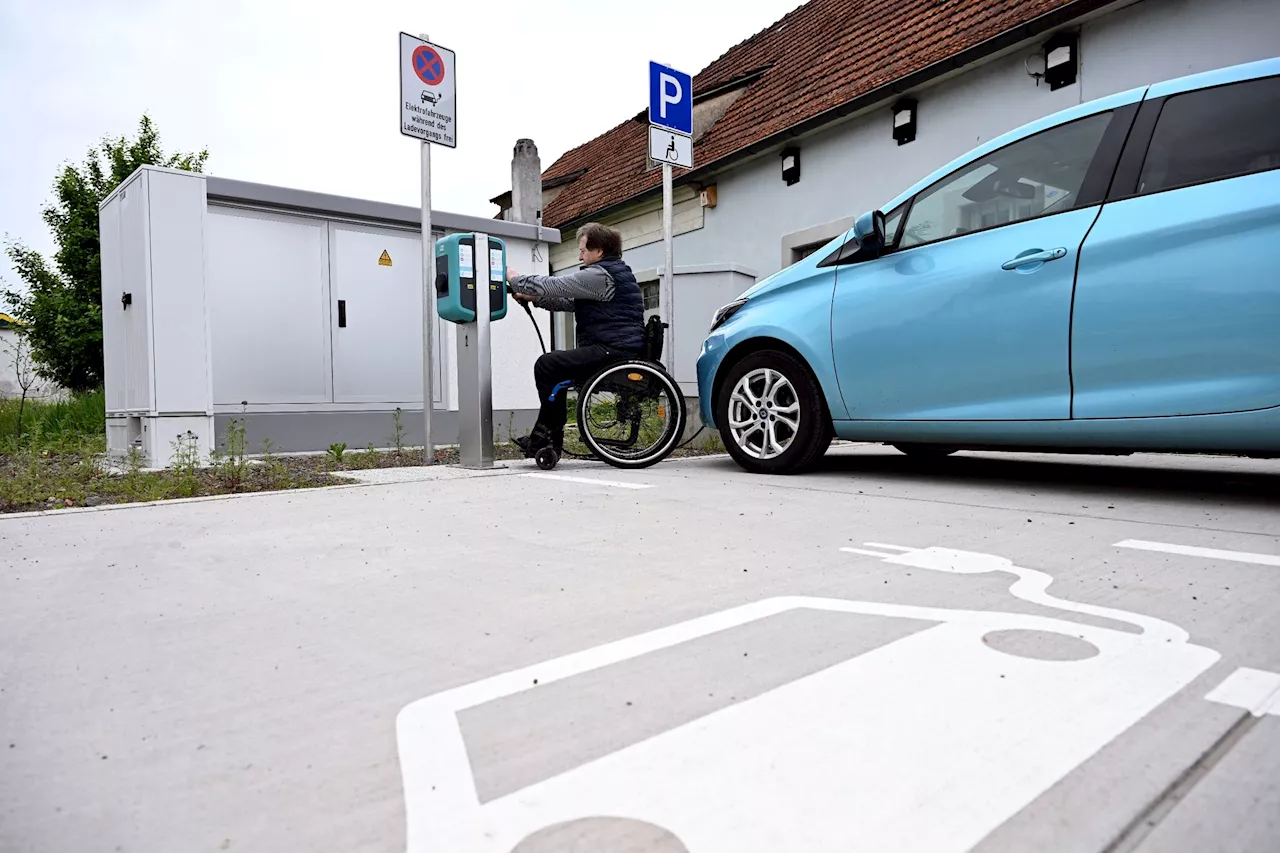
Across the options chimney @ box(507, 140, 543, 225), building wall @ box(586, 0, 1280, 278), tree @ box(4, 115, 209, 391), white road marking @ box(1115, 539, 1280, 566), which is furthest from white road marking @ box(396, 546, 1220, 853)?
tree @ box(4, 115, 209, 391)

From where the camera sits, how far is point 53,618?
86.0 inches

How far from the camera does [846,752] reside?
1.33 metres

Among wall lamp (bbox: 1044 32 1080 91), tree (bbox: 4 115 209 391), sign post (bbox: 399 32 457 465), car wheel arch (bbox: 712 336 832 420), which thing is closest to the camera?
car wheel arch (bbox: 712 336 832 420)

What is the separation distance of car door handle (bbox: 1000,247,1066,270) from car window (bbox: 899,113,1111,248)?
0.79 feet

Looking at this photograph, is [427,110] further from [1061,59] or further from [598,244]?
[1061,59]

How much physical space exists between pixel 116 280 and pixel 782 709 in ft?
23.9

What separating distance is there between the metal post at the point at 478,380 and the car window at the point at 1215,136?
13.0ft

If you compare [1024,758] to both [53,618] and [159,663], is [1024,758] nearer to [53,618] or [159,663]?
[159,663]

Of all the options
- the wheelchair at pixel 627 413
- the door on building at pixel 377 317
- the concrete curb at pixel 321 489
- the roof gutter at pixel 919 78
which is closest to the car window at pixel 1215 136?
the wheelchair at pixel 627 413

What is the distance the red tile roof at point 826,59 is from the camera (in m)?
9.04

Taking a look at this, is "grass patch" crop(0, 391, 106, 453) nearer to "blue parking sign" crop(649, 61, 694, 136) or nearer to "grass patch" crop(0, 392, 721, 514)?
"grass patch" crop(0, 392, 721, 514)

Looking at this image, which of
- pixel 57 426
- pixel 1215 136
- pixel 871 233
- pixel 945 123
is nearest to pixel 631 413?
pixel 871 233

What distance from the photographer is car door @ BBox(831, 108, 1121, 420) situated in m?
3.88

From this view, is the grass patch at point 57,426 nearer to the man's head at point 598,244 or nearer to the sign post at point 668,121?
the man's head at point 598,244
